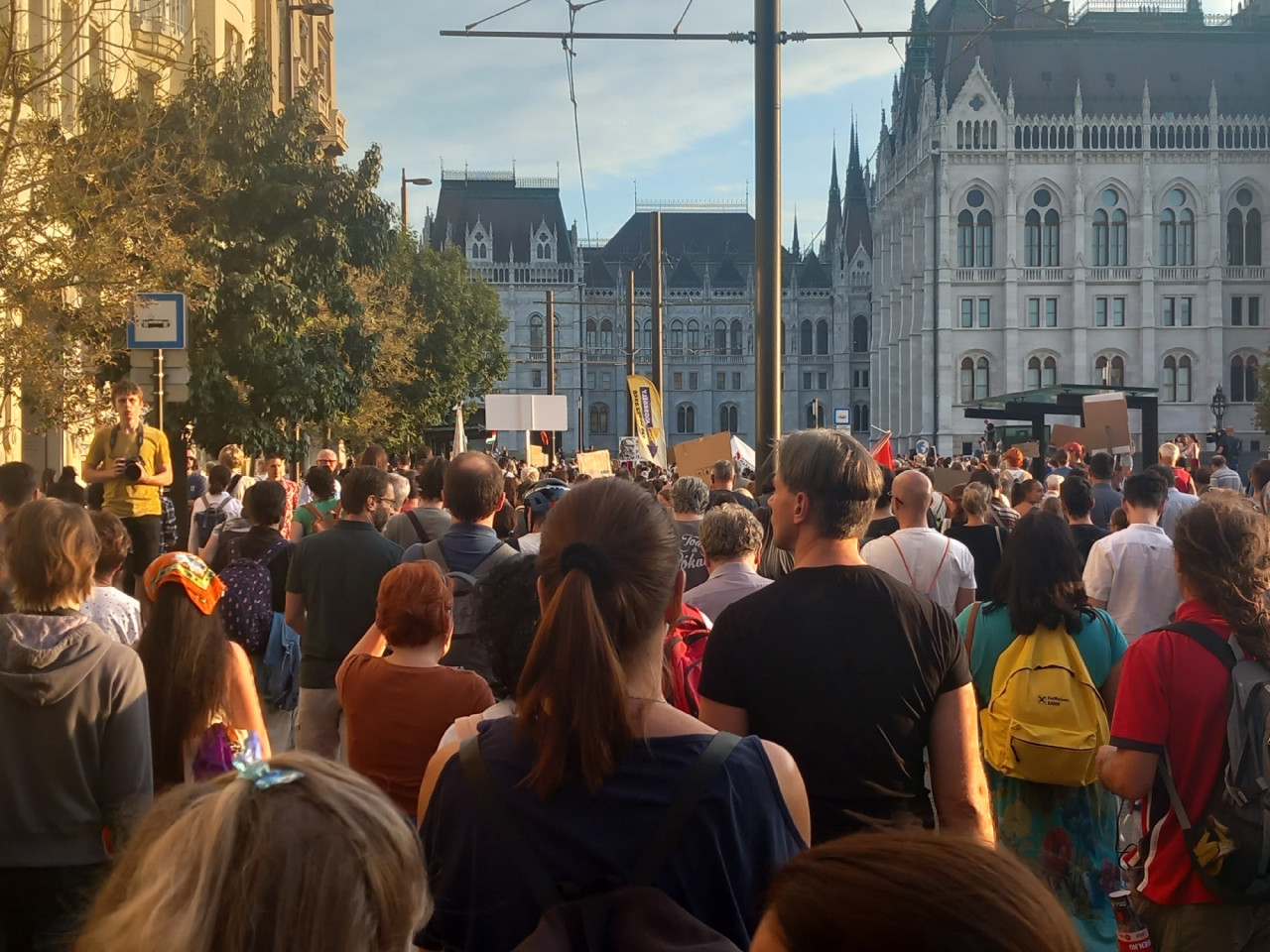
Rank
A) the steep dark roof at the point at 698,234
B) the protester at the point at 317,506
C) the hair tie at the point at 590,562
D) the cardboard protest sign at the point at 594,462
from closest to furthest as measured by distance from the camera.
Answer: the hair tie at the point at 590,562
the protester at the point at 317,506
the cardboard protest sign at the point at 594,462
the steep dark roof at the point at 698,234

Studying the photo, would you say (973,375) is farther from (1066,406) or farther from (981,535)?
(981,535)

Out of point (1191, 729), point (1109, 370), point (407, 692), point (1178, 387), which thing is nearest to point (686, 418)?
point (1109, 370)

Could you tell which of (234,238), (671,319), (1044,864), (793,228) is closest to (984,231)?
(671,319)

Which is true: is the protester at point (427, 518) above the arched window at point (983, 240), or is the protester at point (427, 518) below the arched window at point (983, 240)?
below

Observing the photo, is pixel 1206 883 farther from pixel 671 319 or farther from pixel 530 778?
pixel 671 319

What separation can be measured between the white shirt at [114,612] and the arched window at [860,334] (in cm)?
10739

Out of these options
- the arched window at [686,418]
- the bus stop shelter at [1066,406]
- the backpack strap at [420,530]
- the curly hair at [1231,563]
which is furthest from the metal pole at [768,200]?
the arched window at [686,418]

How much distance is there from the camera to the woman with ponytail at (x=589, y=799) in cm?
217

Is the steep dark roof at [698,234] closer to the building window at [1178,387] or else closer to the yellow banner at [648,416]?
the building window at [1178,387]

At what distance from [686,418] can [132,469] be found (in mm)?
101759

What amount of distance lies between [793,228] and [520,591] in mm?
124664

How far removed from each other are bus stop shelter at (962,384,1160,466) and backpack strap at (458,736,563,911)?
20066 millimetres

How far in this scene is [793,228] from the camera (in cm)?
12519

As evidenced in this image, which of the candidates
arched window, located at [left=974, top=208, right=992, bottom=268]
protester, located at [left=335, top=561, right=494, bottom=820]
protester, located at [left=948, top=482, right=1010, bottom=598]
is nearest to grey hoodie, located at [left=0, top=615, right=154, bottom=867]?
protester, located at [left=335, top=561, right=494, bottom=820]
